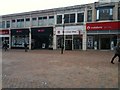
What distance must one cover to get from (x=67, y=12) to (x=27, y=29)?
10.1 m

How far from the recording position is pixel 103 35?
36.8m

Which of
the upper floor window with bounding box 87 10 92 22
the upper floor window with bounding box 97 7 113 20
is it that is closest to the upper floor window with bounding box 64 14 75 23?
the upper floor window with bounding box 87 10 92 22

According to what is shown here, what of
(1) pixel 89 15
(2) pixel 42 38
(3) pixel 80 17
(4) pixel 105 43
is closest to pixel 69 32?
(3) pixel 80 17

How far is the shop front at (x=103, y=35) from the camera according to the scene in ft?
116

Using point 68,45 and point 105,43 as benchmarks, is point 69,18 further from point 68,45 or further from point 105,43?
point 105,43

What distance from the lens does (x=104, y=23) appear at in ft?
118

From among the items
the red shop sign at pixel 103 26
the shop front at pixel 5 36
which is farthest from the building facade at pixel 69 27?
the shop front at pixel 5 36

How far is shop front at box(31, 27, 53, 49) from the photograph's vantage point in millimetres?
42900

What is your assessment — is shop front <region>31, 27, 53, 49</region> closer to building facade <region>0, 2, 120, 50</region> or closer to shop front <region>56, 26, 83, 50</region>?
building facade <region>0, 2, 120, 50</region>

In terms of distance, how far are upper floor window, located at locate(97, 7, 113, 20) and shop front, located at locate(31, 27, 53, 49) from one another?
32.1ft

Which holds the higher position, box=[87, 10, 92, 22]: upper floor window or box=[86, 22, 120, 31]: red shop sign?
box=[87, 10, 92, 22]: upper floor window

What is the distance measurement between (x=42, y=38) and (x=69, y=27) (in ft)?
23.9

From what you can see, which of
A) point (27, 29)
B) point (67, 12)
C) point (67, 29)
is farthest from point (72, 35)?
point (27, 29)

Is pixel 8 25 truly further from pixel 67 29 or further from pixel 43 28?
pixel 67 29
